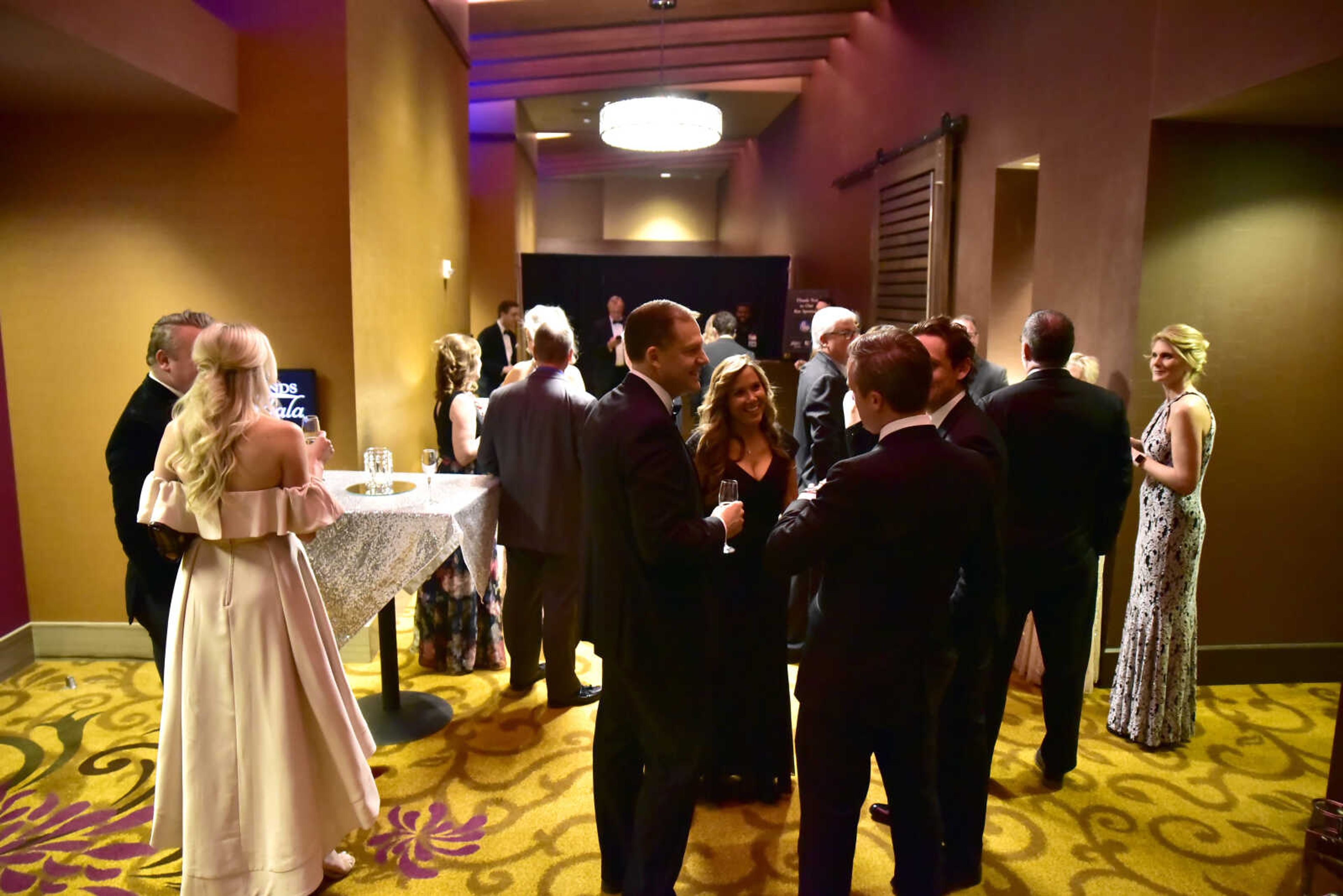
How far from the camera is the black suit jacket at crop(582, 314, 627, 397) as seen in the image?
967 centimetres

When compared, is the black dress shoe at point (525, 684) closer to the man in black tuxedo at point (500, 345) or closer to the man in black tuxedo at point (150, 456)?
the man in black tuxedo at point (150, 456)

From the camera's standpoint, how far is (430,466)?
349cm

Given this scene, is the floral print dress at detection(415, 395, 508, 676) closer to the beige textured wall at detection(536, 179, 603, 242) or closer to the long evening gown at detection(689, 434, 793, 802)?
the long evening gown at detection(689, 434, 793, 802)

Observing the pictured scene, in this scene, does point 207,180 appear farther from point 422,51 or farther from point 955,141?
point 955,141

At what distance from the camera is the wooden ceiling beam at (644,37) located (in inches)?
289

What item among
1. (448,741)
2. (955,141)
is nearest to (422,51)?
(955,141)

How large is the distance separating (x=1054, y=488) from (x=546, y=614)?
2.08 metres

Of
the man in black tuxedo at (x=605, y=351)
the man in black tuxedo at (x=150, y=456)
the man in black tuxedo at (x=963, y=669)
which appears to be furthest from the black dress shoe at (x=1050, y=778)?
the man in black tuxedo at (x=605, y=351)

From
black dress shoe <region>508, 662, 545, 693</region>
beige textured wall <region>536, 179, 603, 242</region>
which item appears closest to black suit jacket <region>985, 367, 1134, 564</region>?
black dress shoe <region>508, 662, 545, 693</region>

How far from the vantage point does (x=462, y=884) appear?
105 inches

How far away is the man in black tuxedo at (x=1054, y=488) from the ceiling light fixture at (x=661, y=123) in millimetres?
4735

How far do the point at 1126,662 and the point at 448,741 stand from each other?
2745 mm

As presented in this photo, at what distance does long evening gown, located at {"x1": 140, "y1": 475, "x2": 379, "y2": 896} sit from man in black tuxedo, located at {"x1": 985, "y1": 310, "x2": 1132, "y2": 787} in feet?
6.74

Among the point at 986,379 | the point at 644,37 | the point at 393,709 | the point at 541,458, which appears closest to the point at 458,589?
the point at 393,709
